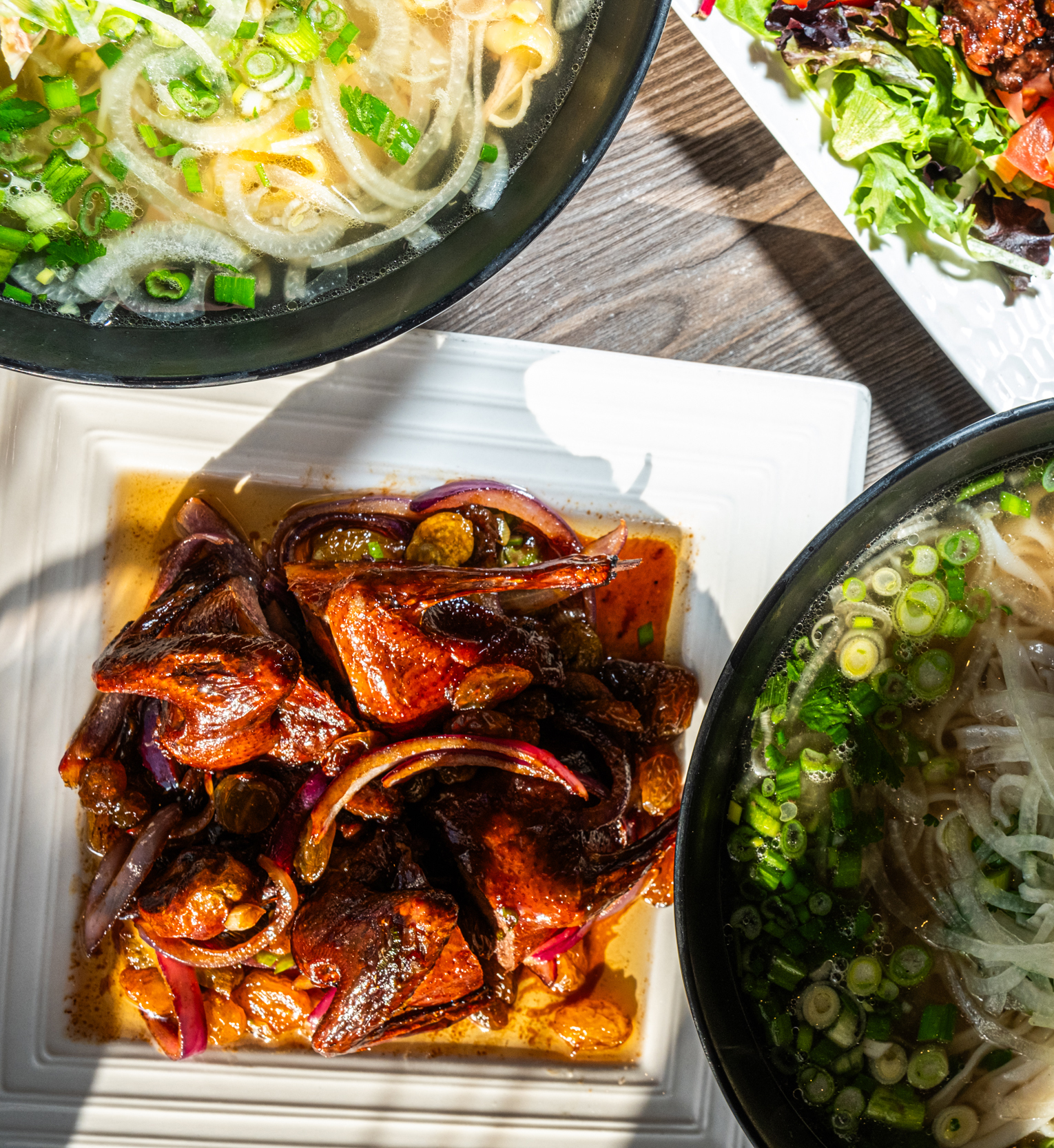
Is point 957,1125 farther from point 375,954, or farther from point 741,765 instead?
point 375,954

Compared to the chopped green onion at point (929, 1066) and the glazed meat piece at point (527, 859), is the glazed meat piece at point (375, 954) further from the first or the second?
the chopped green onion at point (929, 1066)

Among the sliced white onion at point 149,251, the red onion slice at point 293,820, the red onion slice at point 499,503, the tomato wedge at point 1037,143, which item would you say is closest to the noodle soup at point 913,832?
the red onion slice at point 499,503

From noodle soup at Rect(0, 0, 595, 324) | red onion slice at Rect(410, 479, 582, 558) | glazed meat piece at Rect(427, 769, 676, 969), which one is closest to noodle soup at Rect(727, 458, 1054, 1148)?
glazed meat piece at Rect(427, 769, 676, 969)

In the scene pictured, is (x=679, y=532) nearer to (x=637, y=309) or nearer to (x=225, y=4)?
(x=637, y=309)

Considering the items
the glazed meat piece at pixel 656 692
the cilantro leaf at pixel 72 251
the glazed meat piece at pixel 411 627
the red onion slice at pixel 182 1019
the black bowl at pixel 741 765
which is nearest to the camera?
the black bowl at pixel 741 765

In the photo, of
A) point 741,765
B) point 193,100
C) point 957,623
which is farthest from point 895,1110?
point 193,100

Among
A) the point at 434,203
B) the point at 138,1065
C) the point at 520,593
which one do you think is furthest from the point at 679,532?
the point at 138,1065
